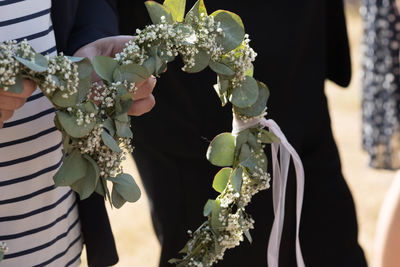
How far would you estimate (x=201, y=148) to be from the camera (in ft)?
5.97

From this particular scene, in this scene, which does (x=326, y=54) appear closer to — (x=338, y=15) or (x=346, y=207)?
(x=338, y=15)

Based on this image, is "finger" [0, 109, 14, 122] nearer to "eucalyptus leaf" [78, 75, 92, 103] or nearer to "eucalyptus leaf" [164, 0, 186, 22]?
"eucalyptus leaf" [78, 75, 92, 103]

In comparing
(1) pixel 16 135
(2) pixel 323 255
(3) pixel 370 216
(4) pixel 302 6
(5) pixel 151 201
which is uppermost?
(1) pixel 16 135

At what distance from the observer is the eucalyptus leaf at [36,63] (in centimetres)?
100

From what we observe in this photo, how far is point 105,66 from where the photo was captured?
44.8 inches

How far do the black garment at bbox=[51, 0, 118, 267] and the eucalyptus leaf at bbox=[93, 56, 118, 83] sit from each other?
312mm

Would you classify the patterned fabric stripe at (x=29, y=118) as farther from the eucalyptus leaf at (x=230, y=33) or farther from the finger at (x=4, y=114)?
the eucalyptus leaf at (x=230, y=33)

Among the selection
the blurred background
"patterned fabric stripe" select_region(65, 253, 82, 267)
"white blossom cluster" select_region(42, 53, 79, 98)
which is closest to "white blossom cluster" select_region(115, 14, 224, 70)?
"white blossom cluster" select_region(42, 53, 79, 98)

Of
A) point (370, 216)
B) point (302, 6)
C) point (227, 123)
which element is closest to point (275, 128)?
point (227, 123)

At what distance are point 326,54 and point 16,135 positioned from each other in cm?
113

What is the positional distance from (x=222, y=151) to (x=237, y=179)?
65mm

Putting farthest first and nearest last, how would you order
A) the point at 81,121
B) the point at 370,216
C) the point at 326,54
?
the point at 370,216, the point at 326,54, the point at 81,121

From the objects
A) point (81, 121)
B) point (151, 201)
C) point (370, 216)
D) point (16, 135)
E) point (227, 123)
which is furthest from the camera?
point (370, 216)

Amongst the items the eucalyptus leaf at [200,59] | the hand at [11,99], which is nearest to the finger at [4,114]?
the hand at [11,99]
